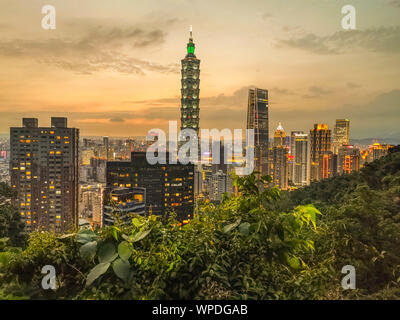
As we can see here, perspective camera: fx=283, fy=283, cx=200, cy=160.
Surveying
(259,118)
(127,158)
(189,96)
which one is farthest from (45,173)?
(189,96)

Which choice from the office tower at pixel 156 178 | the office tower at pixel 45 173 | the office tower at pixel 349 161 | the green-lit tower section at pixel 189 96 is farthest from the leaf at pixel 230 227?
the green-lit tower section at pixel 189 96

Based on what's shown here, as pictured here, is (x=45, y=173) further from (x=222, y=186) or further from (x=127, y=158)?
(x=222, y=186)

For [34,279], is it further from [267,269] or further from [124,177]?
[124,177]

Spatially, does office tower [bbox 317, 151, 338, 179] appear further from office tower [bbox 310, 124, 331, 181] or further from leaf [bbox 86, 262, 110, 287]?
leaf [bbox 86, 262, 110, 287]

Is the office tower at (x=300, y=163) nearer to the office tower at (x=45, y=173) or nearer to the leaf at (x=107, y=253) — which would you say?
the office tower at (x=45, y=173)

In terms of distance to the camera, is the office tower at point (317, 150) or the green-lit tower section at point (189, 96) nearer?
the office tower at point (317, 150)
